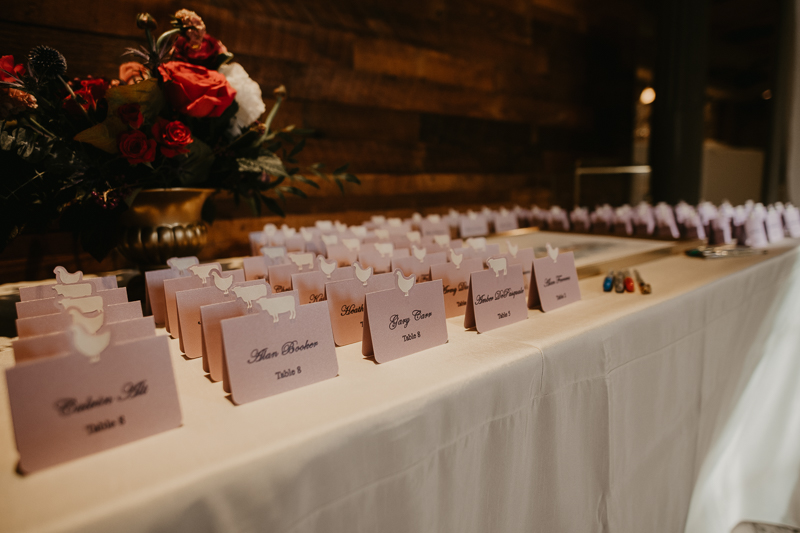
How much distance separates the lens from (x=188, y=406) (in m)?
0.55

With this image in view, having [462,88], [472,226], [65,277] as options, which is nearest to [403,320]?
[65,277]

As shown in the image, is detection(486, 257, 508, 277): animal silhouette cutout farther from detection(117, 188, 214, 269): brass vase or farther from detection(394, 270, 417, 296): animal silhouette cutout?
detection(117, 188, 214, 269): brass vase

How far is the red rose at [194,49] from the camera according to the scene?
3.18ft

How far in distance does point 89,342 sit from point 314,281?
15.6 inches

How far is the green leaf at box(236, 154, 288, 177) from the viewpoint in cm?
105

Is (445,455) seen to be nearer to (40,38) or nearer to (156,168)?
(156,168)

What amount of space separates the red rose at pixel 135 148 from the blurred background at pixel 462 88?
0.49 m

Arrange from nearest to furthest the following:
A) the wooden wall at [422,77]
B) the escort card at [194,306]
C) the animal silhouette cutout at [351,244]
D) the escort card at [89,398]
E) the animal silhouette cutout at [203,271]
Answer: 1. the escort card at [89,398]
2. the escort card at [194,306]
3. the animal silhouette cutout at [203,271]
4. the animal silhouette cutout at [351,244]
5. the wooden wall at [422,77]

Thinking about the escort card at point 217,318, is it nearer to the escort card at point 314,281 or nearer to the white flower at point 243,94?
the escort card at point 314,281

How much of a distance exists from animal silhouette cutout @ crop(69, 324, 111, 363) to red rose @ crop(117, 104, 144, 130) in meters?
0.55

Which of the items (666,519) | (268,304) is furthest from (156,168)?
(666,519)

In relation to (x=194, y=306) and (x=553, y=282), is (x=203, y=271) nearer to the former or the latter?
(x=194, y=306)

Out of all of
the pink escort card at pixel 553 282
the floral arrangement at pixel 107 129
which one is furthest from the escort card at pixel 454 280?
the floral arrangement at pixel 107 129

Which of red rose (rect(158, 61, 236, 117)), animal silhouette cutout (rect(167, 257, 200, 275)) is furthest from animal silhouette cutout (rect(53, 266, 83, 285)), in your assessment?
red rose (rect(158, 61, 236, 117))
